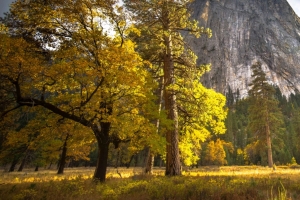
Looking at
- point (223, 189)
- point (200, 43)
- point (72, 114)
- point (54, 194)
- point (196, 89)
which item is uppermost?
point (200, 43)

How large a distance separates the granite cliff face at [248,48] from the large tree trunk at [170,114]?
461 feet

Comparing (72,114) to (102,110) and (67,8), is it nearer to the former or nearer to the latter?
(102,110)

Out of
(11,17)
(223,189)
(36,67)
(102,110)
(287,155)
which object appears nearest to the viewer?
(223,189)

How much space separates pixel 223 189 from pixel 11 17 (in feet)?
39.1

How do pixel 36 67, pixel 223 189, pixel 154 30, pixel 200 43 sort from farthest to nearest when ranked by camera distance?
pixel 200 43 → pixel 154 30 → pixel 36 67 → pixel 223 189

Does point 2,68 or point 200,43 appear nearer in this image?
point 2,68

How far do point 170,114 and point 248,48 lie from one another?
595 feet

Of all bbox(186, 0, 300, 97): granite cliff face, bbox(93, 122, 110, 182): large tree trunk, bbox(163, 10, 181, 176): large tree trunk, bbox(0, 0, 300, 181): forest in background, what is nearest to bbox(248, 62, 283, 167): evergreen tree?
bbox(0, 0, 300, 181): forest in background

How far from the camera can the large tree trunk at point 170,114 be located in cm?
1340

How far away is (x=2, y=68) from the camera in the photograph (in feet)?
29.0

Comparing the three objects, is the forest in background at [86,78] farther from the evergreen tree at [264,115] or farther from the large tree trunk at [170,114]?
the evergreen tree at [264,115]

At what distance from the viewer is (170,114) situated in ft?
46.9

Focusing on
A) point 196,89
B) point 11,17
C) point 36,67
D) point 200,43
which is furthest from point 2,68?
point 200,43

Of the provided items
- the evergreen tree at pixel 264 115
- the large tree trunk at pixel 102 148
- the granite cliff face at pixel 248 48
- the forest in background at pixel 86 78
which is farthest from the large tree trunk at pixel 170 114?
the granite cliff face at pixel 248 48
